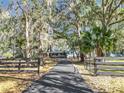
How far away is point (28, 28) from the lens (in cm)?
3123

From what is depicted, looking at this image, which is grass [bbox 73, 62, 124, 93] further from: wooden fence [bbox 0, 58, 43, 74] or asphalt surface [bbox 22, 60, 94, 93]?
Result: wooden fence [bbox 0, 58, 43, 74]

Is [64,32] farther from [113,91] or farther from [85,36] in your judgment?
[113,91]

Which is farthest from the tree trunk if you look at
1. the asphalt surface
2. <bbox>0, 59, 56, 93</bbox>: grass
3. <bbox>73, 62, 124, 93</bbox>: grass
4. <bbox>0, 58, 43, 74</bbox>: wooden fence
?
the asphalt surface

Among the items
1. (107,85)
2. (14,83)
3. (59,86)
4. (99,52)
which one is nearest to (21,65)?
(14,83)

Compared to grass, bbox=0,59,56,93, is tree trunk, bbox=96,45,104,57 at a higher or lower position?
higher

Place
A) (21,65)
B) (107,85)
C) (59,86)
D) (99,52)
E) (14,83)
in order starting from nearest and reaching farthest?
(59,86), (107,85), (14,83), (21,65), (99,52)

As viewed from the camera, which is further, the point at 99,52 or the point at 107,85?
the point at 99,52

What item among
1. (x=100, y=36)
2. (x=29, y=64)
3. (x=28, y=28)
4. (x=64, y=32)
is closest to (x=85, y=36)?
(x=100, y=36)

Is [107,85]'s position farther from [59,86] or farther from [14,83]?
[14,83]

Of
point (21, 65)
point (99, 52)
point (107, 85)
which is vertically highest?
point (99, 52)

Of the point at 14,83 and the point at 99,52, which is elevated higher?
the point at 99,52

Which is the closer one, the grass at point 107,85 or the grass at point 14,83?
the grass at point 107,85

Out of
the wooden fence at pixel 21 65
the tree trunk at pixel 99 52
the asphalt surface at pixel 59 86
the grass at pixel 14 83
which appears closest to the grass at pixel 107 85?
the asphalt surface at pixel 59 86

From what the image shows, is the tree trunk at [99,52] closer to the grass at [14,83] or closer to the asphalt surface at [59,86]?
the grass at [14,83]
